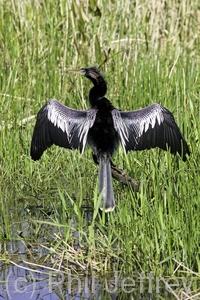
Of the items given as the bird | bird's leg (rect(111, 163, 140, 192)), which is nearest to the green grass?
bird's leg (rect(111, 163, 140, 192))

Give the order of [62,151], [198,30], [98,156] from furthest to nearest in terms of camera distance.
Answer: [198,30]
[62,151]
[98,156]

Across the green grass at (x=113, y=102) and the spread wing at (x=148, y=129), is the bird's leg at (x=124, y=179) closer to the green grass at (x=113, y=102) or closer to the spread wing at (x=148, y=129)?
the green grass at (x=113, y=102)

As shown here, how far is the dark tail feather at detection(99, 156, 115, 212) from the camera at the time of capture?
4.65 m

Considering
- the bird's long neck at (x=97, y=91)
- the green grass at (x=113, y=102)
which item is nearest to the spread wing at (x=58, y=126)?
the bird's long neck at (x=97, y=91)

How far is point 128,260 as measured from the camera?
4.10 m

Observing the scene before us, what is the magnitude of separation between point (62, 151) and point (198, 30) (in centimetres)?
290

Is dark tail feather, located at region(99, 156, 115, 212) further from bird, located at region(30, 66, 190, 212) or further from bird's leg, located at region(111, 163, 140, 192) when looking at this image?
bird's leg, located at region(111, 163, 140, 192)

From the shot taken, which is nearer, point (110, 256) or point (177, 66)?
point (110, 256)

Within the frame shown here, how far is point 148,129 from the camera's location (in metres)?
5.10

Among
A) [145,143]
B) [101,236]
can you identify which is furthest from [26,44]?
[101,236]

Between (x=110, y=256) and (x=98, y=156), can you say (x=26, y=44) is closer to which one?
(x=98, y=156)

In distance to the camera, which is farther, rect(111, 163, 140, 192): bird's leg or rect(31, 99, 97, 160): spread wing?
rect(31, 99, 97, 160): spread wing

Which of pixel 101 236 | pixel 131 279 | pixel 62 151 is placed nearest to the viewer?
pixel 131 279

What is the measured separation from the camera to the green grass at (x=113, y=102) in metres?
4.13
